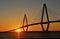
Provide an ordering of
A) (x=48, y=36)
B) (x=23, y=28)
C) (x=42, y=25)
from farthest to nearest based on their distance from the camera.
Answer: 1. (x=23, y=28)
2. (x=42, y=25)
3. (x=48, y=36)

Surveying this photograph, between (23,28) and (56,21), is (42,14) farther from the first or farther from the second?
(23,28)

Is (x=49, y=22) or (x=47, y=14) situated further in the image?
(x=47, y=14)

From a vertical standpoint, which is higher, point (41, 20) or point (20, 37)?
point (41, 20)

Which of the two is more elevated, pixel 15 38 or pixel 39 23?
pixel 39 23

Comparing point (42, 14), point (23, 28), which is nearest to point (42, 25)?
point (42, 14)

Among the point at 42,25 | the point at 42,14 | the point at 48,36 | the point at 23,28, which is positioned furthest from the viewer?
the point at 23,28

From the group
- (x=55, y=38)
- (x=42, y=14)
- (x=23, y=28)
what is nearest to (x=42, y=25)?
(x=42, y=14)

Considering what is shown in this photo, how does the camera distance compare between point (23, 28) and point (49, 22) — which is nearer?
point (49, 22)

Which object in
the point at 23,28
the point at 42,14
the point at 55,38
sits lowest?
the point at 55,38

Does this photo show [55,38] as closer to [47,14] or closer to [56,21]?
[56,21]
